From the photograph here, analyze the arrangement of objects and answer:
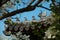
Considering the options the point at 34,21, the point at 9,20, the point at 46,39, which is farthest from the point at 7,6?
the point at 46,39

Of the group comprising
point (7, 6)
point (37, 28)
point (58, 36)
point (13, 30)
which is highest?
point (7, 6)

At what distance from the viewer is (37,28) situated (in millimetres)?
5469

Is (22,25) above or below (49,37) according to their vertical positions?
above

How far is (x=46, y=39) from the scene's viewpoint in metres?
4.66

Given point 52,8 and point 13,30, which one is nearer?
point 52,8

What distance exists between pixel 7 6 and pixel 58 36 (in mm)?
3756

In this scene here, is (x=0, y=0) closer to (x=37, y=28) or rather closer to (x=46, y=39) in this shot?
(x=37, y=28)

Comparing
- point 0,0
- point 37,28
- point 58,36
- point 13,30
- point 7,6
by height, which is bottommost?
point 58,36

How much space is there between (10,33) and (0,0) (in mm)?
742

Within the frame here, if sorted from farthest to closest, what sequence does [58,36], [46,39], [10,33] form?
[10,33], [46,39], [58,36]

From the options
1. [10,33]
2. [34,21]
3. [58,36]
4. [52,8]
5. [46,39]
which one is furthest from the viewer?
[10,33]

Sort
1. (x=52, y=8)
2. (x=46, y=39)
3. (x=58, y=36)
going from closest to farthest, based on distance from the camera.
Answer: (x=58, y=36) < (x=46, y=39) < (x=52, y=8)

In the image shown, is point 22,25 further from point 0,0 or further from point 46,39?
point 46,39

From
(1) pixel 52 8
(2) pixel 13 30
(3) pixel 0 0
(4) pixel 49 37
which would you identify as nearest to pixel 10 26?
(2) pixel 13 30
